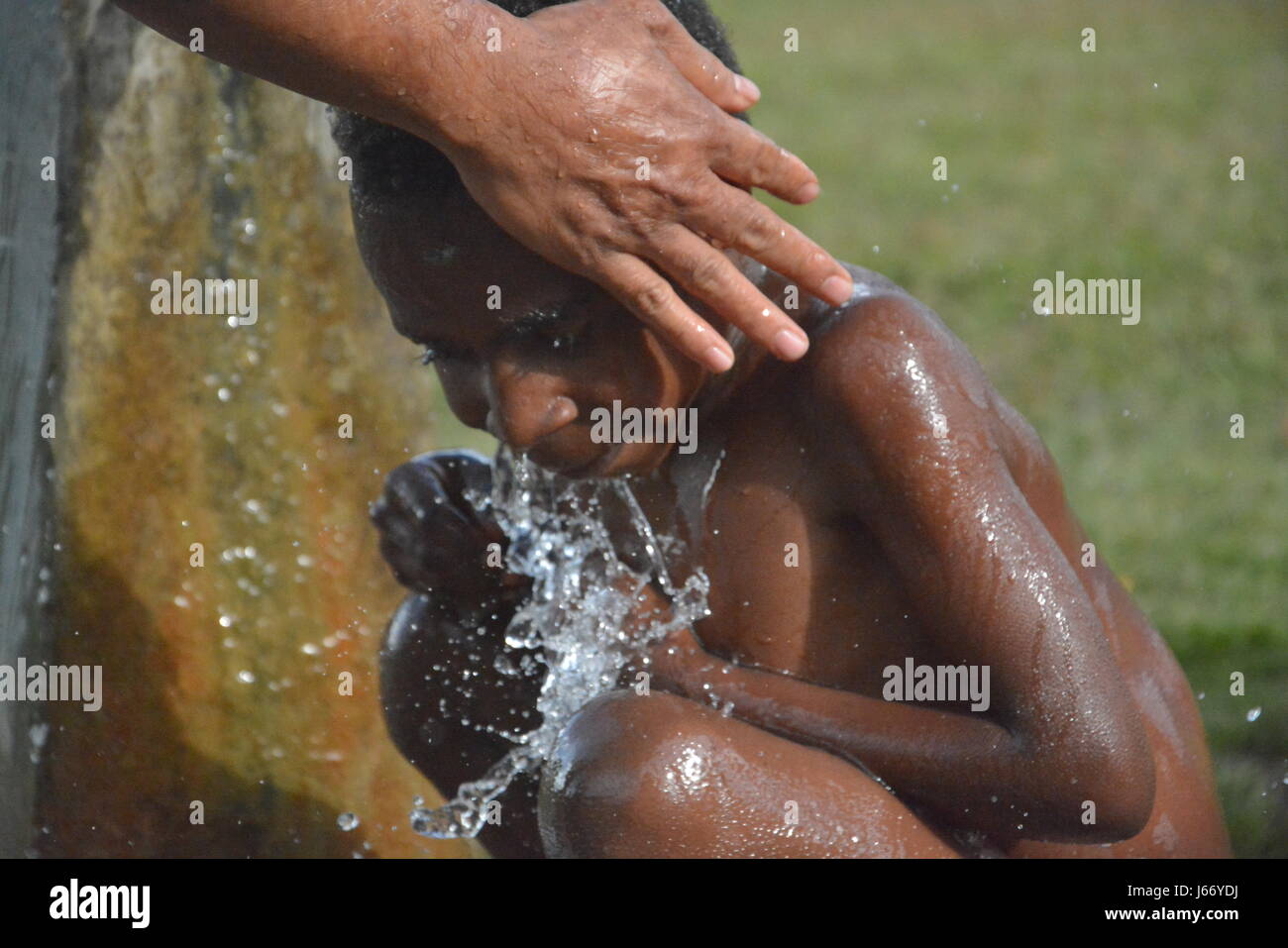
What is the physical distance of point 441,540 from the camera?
2512 millimetres

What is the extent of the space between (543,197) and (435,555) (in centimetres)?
86

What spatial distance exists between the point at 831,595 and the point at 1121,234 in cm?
539

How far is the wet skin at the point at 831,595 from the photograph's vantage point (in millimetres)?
1940

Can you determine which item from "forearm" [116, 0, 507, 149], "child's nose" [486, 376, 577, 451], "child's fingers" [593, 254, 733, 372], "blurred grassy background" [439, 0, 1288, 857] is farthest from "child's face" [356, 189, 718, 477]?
"blurred grassy background" [439, 0, 1288, 857]

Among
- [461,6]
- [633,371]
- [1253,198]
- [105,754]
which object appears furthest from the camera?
[1253,198]

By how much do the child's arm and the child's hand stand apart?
68 centimetres

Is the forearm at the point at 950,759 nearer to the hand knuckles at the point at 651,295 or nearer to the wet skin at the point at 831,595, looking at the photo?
the wet skin at the point at 831,595

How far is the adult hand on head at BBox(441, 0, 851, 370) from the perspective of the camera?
177cm

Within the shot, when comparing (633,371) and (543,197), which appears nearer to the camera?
(543,197)

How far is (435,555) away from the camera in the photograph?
251cm

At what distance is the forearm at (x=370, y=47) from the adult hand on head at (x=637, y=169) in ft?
0.08

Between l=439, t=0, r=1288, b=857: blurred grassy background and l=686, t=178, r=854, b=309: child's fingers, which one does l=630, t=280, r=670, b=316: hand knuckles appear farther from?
l=439, t=0, r=1288, b=857: blurred grassy background
